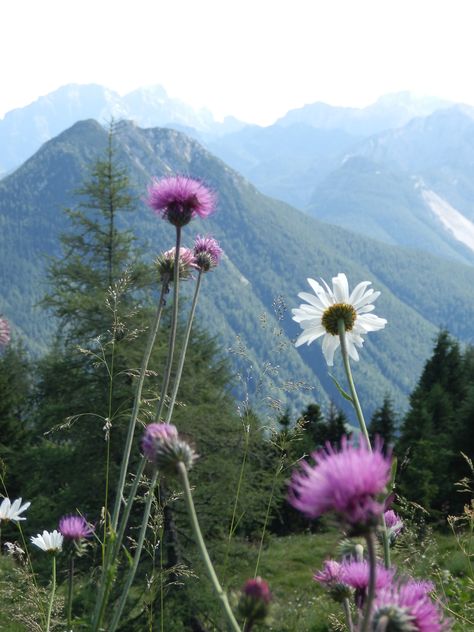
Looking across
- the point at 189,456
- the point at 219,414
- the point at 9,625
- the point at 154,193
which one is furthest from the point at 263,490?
the point at 189,456

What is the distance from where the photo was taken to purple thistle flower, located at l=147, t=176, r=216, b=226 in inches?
89.0

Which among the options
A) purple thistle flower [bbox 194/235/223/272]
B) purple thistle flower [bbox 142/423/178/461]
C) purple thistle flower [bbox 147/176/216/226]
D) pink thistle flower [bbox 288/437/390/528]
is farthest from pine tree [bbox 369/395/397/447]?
pink thistle flower [bbox 288/437/390/528]

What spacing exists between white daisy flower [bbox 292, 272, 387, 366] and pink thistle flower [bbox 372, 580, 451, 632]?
1.09m

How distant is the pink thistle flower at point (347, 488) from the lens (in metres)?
0.87

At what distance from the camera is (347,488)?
2.86 ft

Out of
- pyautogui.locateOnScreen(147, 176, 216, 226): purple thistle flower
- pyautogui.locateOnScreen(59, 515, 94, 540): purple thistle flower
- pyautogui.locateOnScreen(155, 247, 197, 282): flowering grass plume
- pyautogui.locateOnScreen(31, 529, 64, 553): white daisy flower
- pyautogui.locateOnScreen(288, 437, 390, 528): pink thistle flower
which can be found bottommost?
pyautogui.locateOnScreen(31, 529, 64, 553): white daisy flower

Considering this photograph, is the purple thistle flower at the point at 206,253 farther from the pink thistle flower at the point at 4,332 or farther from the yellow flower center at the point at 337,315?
the pink thistle flower at the point at 4,332

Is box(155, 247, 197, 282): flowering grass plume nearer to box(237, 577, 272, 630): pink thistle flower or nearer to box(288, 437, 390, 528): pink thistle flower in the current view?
box(237, 577, 272, 630): pink thistle flower

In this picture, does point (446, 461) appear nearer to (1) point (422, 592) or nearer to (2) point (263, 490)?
(2) point (263, 490)

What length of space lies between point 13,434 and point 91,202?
9.97 metres

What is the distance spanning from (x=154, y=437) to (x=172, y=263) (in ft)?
4.15

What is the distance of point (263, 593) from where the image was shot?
1150 millimetres

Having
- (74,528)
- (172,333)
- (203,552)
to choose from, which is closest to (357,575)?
(203,552)

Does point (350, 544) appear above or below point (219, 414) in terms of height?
below
